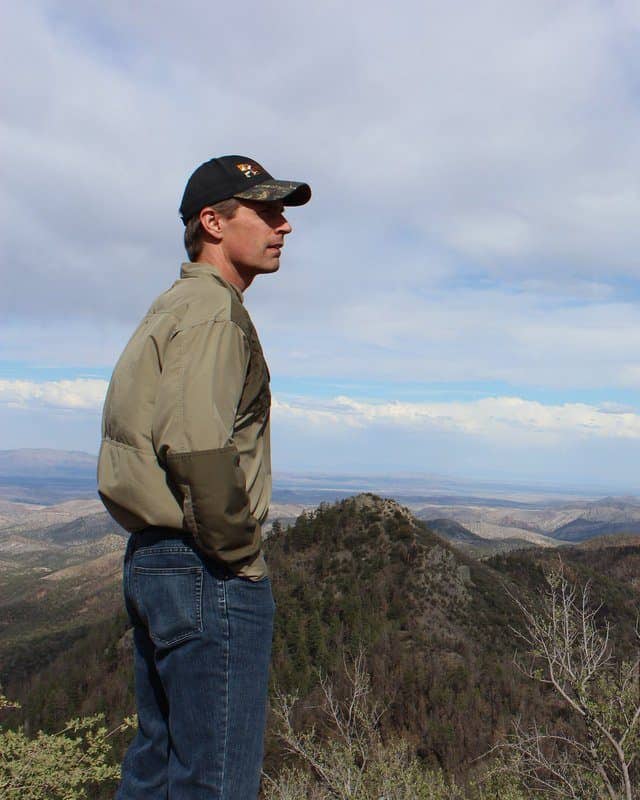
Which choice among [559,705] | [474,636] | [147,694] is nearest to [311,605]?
[474,636]

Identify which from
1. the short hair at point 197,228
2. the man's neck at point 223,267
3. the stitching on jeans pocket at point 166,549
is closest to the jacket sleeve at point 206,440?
the stitching on jeans pocket at point 166,549

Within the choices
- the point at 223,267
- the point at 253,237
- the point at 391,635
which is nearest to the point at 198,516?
the point at 223,267

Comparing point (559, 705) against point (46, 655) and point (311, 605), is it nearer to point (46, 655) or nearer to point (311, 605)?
point (311, 605)

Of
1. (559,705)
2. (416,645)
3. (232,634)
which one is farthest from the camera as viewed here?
(416,645)

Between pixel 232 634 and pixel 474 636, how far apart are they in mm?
67040

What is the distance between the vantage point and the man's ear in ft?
9.22

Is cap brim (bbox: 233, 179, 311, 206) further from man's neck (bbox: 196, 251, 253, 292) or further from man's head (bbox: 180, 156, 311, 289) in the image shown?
man's neck (bbox: 196, 251, 253, 292)

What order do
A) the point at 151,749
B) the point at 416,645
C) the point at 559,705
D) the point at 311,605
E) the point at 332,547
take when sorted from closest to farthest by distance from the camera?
the point at 151,749 < the point at 559,705 < the point at 416,645 < the point at 311,605 < the point at 332,547

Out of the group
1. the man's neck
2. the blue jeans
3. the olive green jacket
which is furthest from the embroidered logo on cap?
the blue jeans

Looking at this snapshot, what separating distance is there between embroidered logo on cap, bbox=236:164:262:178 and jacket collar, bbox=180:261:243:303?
470 mm

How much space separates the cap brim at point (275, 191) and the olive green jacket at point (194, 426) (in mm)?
444

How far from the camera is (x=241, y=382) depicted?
2381mm

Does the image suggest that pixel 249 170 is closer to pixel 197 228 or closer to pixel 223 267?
pixel 197 228

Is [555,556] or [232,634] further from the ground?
[232,634]
